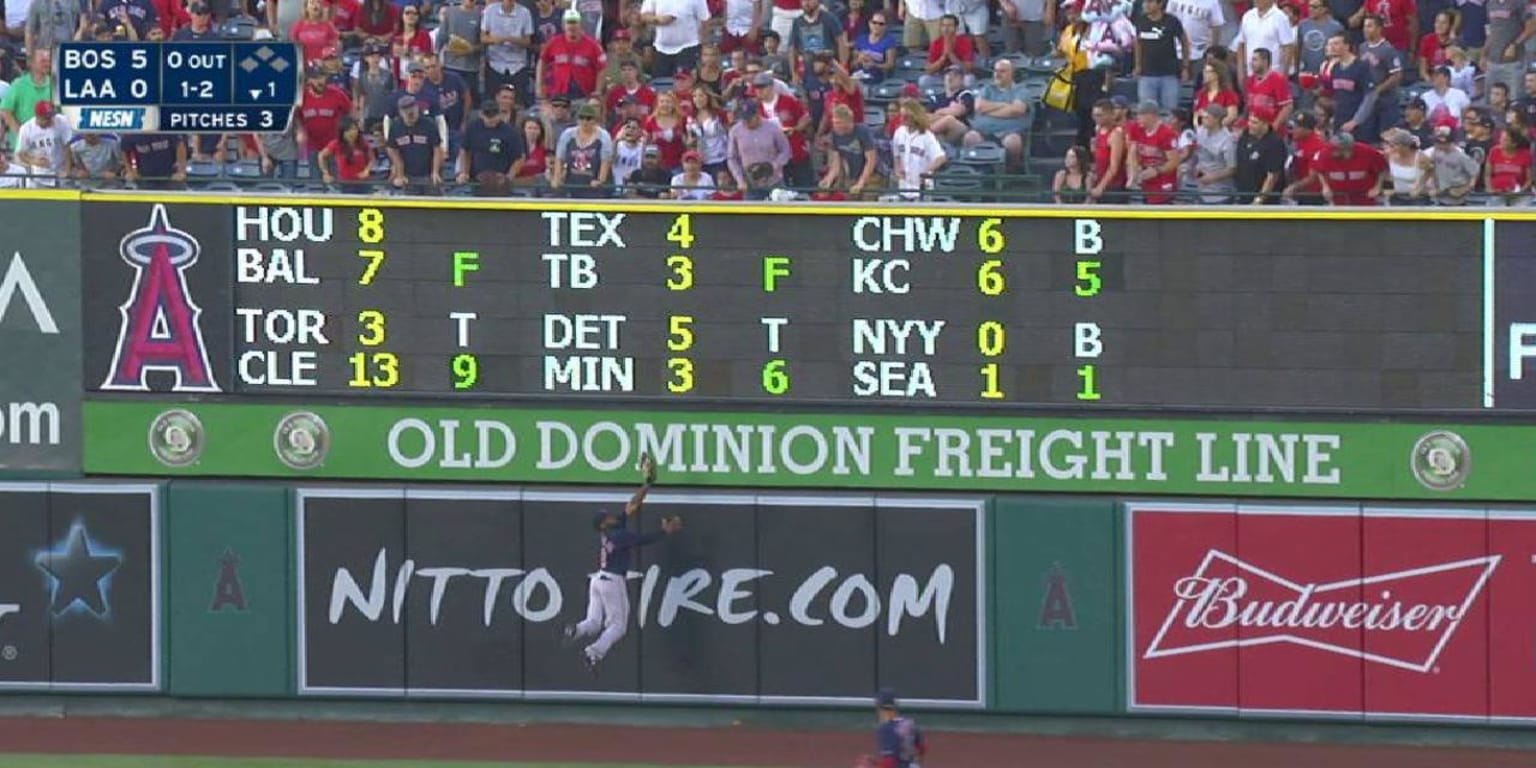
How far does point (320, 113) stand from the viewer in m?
26.7

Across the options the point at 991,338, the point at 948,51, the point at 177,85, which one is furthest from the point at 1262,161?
the point at 177,85

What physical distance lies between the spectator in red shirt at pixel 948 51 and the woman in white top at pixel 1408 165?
4.43m

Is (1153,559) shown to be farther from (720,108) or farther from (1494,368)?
(720,108)

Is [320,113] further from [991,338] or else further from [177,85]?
[991,338]

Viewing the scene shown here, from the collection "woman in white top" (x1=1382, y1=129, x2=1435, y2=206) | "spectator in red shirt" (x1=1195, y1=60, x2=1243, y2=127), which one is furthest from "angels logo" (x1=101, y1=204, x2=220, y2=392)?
"woman in white top" (x1=1382, y1=129, x2=1435, y2=206)

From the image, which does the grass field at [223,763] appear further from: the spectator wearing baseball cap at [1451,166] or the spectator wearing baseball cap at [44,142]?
the spectator wearing baseball cap at [1451,166]

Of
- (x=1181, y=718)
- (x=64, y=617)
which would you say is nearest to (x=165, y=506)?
(x=64, y=617)

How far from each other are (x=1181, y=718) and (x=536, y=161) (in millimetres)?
6565

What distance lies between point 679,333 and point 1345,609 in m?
5.11

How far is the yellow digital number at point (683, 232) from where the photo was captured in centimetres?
2386

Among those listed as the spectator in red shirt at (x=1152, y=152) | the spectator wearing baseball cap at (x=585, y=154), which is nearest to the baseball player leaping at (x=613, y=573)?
the spectator wearing baseball cap at (x=585, y=154)

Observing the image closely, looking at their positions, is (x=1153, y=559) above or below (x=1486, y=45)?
below

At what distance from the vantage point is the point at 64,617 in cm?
2484

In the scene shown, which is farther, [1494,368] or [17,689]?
[17,689]
